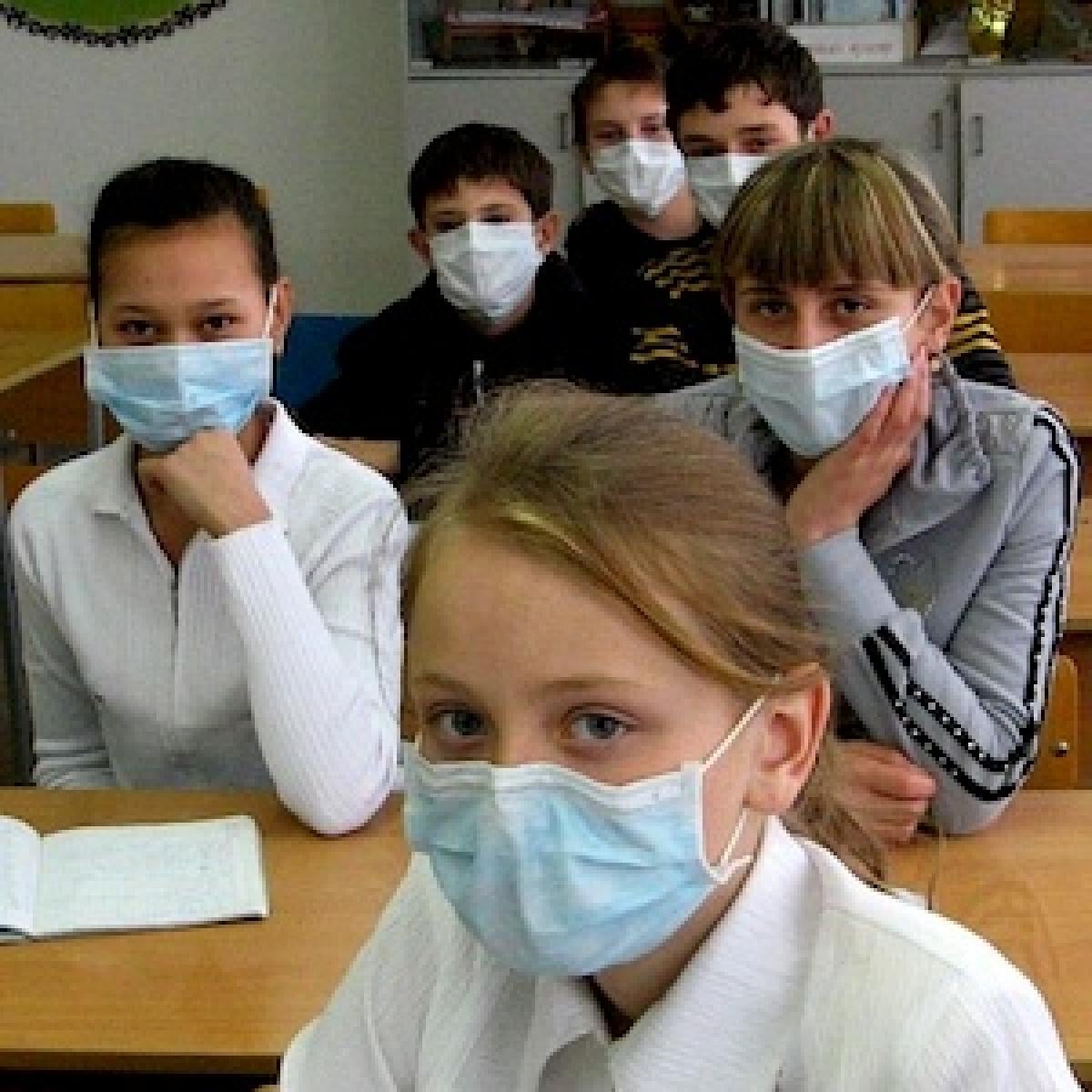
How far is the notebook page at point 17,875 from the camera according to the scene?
1685 millimetres

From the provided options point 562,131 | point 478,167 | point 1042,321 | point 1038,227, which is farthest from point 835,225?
point 562,131

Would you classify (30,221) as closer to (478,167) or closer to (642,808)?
(478,167)

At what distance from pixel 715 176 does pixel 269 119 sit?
3268 mm

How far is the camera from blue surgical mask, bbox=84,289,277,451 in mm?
2162

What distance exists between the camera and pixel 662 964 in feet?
4.04

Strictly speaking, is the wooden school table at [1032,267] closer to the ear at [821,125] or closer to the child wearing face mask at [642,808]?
the ear at [821,125]

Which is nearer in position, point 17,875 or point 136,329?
point 17,875

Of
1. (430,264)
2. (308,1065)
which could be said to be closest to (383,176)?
(430,264)

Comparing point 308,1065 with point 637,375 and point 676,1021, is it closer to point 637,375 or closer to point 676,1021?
point 676,1021

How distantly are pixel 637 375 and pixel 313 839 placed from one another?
1.49m

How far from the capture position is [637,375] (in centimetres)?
322

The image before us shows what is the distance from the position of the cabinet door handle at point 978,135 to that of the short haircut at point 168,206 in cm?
373

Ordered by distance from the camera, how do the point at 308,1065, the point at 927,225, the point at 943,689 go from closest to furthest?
1. the point at 308,1065
2. the point at 943,689
3. the point at 927,225

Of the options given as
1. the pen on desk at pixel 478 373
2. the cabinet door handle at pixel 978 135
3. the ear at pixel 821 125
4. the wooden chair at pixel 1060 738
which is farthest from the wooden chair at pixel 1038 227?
the wooden chair at pixel 1060 738
